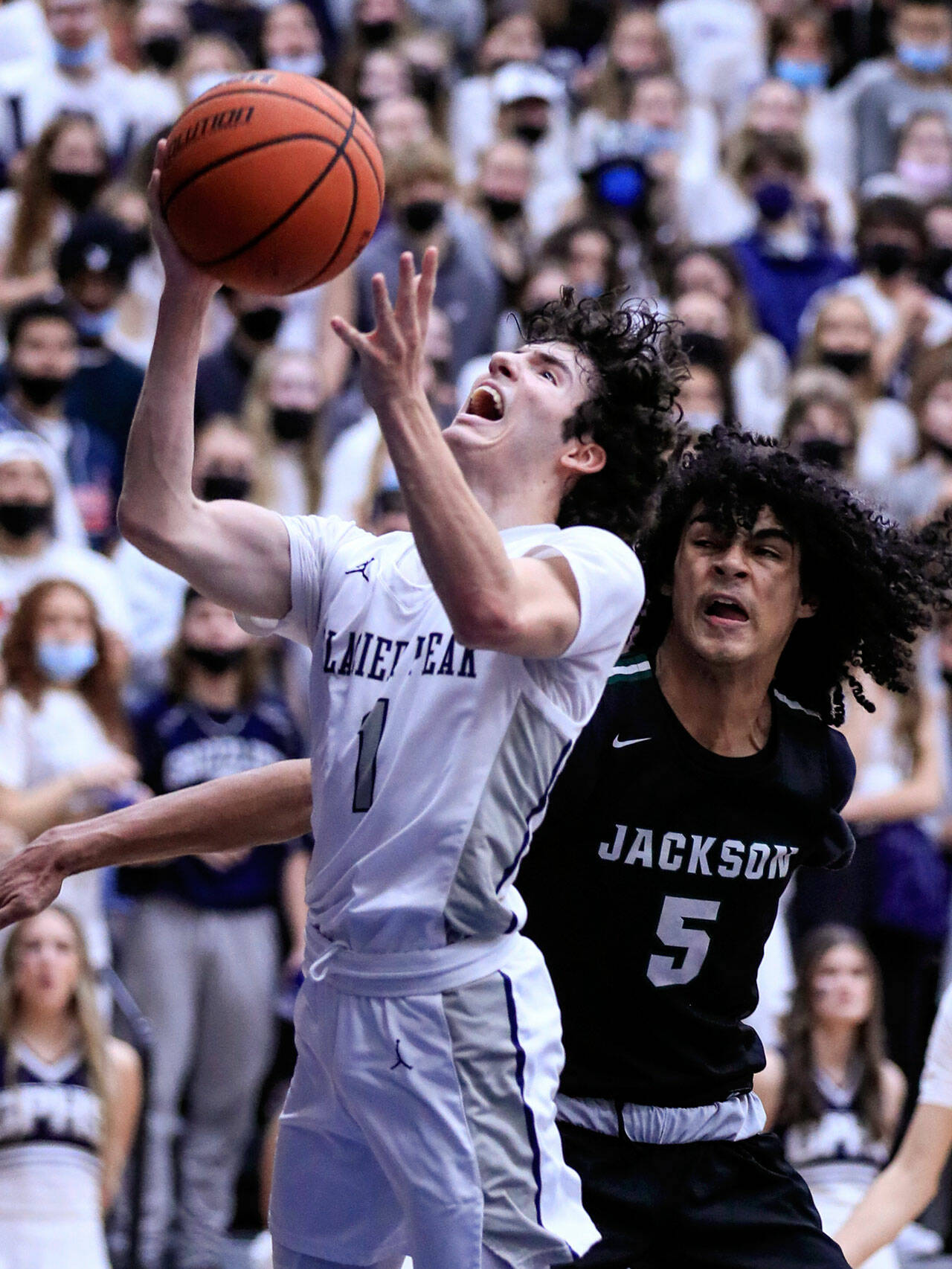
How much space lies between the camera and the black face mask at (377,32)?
10.4 m

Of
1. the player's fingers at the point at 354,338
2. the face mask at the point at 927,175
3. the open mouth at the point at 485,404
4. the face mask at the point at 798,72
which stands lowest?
the player's fingers at the point at 354,338

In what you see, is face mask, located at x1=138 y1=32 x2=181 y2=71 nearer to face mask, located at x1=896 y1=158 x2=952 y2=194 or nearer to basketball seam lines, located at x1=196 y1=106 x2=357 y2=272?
face mask, located at x1=896 y1=158 x2=952 y2=194

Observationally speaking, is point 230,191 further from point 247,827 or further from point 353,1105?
point 353,1105

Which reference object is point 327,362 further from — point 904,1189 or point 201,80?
point 904,1189

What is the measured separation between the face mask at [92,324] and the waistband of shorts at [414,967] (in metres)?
5.01

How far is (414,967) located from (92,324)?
5235mm

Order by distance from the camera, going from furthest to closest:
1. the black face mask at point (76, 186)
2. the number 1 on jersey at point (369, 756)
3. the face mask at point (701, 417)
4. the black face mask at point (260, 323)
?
the black face mask at point (76, 186) < the black face mask at point (260, 323) < the face mask at point (701, 417) < the number 1 on jersey at point (369, 756)

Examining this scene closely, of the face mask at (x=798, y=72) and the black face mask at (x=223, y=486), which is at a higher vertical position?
the face mask at (x=798, y=72)

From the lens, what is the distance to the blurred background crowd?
6406mm

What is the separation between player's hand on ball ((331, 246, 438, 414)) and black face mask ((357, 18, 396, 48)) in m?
7.85

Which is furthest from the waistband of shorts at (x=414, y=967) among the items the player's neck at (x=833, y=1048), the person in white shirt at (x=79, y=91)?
the person in white shirt at (x=79, y=91)

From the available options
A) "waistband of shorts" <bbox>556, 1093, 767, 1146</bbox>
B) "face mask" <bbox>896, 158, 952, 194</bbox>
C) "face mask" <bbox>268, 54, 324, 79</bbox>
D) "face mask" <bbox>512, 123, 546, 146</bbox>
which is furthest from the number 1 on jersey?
"face mask" <bbox>896, 158, 952, 194</bbox>

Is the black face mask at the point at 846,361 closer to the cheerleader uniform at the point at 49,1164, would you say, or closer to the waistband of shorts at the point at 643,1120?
the cheerleader uniform at the point at 49,1164

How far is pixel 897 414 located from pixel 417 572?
19.1ft
